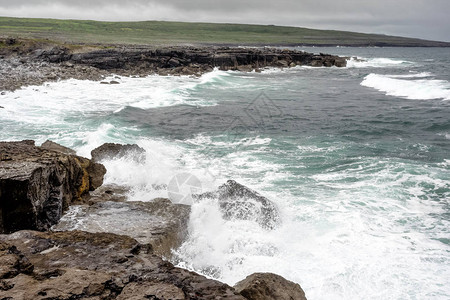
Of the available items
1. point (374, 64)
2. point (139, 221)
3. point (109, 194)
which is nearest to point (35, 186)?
point (139, 221)

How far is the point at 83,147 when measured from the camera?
14.4 meters

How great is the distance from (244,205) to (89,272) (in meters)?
5.41

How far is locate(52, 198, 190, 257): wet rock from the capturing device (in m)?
7.43

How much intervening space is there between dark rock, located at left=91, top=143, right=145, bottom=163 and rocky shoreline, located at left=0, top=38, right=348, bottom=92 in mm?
22575

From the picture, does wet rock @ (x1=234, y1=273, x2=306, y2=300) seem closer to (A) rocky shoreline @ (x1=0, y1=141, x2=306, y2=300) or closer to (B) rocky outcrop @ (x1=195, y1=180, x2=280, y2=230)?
(A) rocky shoreline @ (x1=0, y1=141, x2=306, y2=300)

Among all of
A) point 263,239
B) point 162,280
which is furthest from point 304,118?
point 162,280

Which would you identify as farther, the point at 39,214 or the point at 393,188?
the point at 393,188

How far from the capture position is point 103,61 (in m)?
45.9

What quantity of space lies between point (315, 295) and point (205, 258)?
2215mm

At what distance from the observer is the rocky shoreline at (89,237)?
13.8 ft

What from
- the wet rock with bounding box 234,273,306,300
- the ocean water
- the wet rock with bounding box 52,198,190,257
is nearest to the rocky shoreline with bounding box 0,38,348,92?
the ocean water

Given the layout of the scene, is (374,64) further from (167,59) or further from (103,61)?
(103,61)

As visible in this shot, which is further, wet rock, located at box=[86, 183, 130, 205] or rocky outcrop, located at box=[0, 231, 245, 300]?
wet rock, located at box=[86, 183, 130, 205]

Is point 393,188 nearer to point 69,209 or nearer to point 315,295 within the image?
point 315,295
